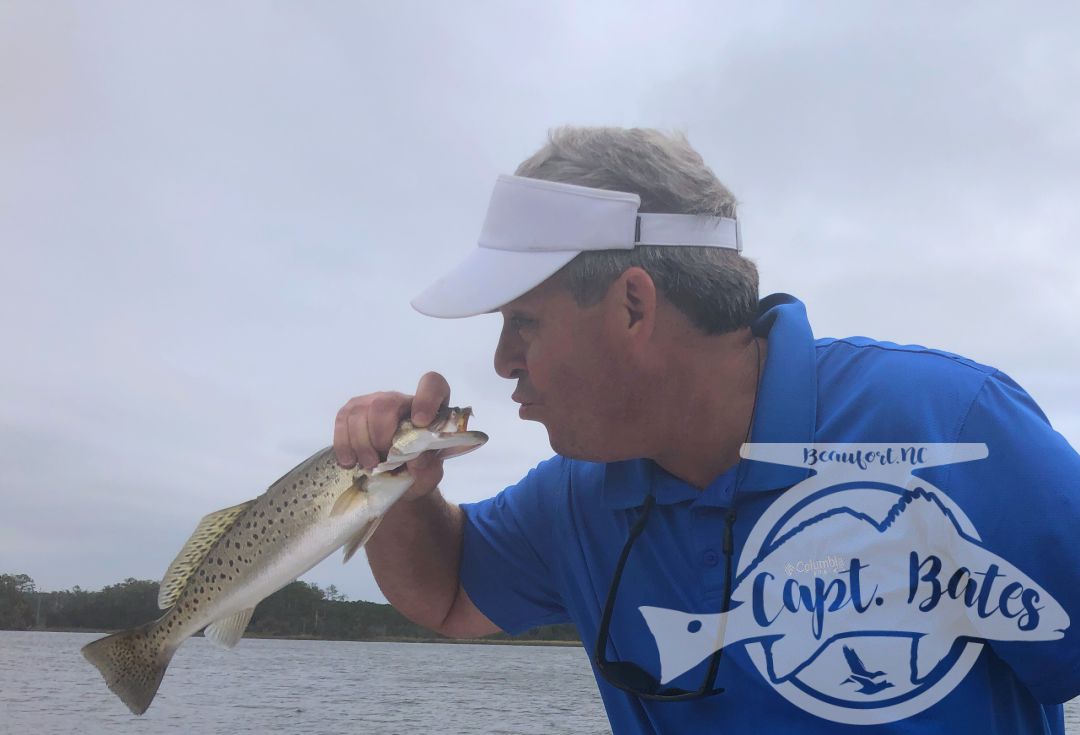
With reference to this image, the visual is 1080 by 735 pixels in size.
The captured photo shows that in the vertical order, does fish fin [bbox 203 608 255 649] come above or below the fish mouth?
below

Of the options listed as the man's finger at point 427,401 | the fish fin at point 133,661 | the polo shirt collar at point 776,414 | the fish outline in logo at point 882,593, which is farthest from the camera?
the fish fin at point 133,661

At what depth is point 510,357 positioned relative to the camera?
315cm

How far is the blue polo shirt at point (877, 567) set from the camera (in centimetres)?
251

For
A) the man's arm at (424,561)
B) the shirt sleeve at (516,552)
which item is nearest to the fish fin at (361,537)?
the man's arm at (424,561)

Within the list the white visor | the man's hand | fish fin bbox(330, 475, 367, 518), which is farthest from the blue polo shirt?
fish fin bbox(330, 475, 367, 518)

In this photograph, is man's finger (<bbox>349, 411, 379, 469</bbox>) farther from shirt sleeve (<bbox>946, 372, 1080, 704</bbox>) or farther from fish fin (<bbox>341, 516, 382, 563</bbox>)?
shirt sleeve (<bbox>946, 372, 1080, 704</bbox>)

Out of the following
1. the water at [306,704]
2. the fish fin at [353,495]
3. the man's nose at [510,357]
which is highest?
the man's nose at [510,357]

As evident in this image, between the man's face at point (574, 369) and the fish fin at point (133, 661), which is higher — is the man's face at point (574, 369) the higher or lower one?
the higher one

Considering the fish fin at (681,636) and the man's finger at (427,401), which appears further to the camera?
the man's finger at (427,401)

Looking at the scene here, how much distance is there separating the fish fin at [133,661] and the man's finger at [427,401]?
1.68 meters

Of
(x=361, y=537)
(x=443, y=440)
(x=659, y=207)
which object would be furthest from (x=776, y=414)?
(x=361, y=537)

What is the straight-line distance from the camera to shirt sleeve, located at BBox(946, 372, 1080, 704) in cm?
243

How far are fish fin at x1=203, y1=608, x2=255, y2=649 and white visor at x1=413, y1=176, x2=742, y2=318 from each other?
1623mm

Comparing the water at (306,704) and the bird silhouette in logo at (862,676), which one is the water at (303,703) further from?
the bird silhouette in logo at (862,676)
